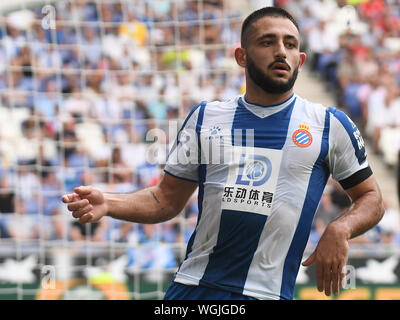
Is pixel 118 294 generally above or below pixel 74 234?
below

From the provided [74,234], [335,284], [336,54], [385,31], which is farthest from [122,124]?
[335,284]

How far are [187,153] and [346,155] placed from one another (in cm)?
80

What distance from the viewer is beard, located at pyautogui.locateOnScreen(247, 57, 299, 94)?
3.93m

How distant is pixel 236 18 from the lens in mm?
8969

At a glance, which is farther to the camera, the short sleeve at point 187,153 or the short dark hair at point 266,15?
the short sleeve at point 187,153

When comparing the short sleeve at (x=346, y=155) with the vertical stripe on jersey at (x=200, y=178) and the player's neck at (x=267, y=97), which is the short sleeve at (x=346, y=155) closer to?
the player's neck at (x=267, y=97)

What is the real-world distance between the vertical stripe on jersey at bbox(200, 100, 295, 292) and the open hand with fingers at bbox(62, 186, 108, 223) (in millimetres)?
577

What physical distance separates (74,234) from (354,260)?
308 cm

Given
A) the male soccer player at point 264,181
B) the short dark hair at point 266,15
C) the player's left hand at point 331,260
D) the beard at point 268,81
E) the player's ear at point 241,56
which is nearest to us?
the player's left hand at point 331,260

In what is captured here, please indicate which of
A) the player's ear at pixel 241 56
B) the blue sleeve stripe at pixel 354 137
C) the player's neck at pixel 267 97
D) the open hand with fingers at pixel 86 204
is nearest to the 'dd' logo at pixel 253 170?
the player's neck at pixel 267 97

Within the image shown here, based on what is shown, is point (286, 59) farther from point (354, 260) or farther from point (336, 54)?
point (336, 54)

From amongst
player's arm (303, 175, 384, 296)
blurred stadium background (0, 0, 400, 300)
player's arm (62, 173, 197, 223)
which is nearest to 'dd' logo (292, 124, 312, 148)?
player's arm (303, 175, 384, 296)

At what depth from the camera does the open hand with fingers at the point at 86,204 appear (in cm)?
386

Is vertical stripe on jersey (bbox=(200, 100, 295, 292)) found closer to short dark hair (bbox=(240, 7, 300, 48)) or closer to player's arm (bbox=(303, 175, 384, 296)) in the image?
player's arm (bbox=(303, 175, 384, 296))
